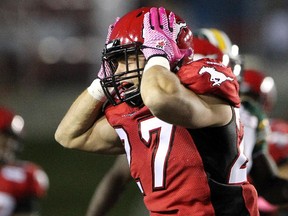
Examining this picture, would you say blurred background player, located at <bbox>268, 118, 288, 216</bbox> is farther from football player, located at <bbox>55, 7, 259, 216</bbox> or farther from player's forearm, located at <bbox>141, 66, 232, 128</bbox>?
player's forearm, located at <bbox>141, 66, 232, 128</bbox>

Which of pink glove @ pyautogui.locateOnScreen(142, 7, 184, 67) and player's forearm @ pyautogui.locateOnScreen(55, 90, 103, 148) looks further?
player's forearm @ pyautogui.locateOnScreen(55, 90, 103, 148)

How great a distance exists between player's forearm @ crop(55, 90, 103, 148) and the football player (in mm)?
204

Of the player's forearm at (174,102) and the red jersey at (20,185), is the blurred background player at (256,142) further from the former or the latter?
the red jersey at (20,185)

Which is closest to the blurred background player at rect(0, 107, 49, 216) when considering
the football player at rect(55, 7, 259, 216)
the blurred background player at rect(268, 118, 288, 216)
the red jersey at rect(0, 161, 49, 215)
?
the red jersey at rect(0, 161, 49, 215)

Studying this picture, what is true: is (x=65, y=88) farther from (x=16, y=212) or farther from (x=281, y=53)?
(x=16, y=212)

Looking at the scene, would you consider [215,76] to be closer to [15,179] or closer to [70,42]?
[15,179]

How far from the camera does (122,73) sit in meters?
2.72

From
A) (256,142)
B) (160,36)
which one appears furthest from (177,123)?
(256,142)

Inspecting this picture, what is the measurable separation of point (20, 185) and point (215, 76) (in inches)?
103

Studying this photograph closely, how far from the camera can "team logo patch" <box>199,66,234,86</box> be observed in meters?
2.61

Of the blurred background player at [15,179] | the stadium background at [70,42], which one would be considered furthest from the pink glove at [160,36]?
the stadium background at [70,42]

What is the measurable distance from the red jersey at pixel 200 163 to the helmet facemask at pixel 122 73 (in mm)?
130

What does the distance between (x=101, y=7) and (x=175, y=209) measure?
6.95m

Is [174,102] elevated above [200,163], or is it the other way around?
[174,102]
